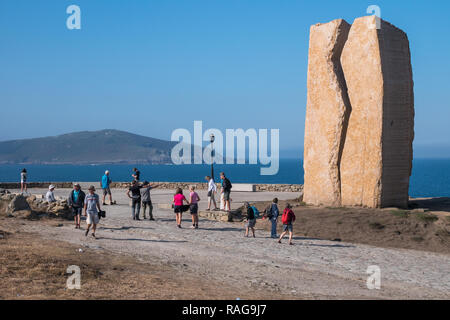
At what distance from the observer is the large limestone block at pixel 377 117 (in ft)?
66.9

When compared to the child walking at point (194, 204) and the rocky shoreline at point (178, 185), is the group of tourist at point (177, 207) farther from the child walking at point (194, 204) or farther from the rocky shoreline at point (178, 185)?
the rocky shoreline at point (178, 185)

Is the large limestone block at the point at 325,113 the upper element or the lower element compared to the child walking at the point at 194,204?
upper

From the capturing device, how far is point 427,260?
1508 cm

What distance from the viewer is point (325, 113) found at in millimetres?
21891

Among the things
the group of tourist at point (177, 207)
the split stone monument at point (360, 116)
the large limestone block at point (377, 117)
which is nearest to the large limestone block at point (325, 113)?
the split stone monument at point (360, 116)

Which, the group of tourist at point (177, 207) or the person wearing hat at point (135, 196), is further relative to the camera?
the person wearing hat at point (135, 196)

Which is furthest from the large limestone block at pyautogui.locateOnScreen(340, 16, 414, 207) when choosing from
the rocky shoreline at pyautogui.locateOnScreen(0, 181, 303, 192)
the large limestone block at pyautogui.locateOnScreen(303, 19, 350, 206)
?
the rocky shoreline at pyautogui.locateOnScreen(0, 181, 303, 192)

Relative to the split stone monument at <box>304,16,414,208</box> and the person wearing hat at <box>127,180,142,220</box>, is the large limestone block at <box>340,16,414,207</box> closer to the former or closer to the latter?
the split stone monument at <box>304,16,414,208</box>

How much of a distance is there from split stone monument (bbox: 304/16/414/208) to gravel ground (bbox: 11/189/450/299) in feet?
14.7

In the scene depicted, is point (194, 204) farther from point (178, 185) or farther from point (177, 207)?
point (178, 185)

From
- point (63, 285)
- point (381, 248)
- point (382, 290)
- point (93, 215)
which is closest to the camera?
point (63, 285)

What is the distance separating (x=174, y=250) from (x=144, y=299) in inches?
205
